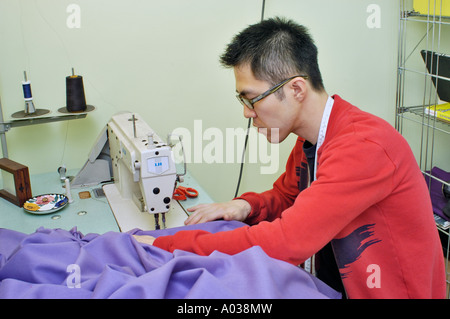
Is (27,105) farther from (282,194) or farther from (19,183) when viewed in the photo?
(282,194)

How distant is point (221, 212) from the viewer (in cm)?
171

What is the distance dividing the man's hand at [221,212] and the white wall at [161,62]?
0.95 m

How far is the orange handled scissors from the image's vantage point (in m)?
2.06

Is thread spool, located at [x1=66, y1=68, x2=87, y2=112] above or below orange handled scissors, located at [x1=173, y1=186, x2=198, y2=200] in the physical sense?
above

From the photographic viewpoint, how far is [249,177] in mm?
2932

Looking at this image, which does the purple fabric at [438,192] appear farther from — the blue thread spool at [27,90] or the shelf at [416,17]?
the blue thread spool at [27,90]

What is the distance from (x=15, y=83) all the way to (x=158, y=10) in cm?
74

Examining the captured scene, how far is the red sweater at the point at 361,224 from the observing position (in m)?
1.33

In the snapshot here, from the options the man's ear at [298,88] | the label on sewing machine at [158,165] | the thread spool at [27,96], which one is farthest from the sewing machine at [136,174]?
the man's ear at [298,88]

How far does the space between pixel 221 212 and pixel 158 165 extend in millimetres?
263

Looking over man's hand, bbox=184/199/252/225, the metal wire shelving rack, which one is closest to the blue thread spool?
man's hand, bbox=184/199/252/225

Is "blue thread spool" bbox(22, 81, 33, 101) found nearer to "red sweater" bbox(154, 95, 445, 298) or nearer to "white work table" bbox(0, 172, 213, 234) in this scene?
"white work table" bbox(0, 172, 213, 234)

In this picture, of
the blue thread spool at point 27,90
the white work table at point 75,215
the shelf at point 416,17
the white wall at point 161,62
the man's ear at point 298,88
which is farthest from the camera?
the shelf at point 416,17
